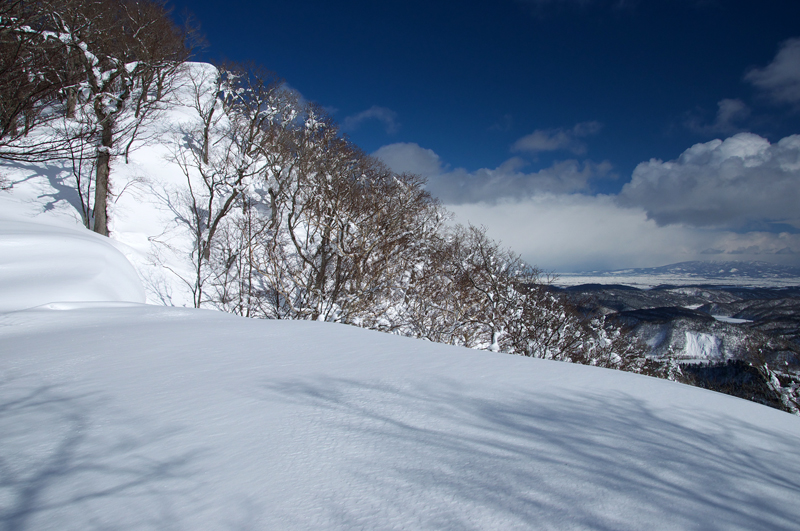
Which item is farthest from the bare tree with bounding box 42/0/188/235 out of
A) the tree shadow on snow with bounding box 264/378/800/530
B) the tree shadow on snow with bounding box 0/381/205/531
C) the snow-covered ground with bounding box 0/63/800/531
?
the tree shadow on snow with bounding box 264/378/800/530

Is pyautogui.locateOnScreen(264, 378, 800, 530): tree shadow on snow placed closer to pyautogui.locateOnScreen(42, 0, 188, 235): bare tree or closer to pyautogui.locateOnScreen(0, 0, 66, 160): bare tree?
pyautogui.locateOnScreen(0, 0, 66, 160): bare tree

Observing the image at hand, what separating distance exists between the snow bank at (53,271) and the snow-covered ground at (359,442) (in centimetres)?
196

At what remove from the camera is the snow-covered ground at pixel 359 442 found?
127 centimetres

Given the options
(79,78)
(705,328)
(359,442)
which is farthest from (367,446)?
(705,328)

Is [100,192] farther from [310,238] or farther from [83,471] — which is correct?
[83,471]

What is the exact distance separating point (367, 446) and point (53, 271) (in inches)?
261

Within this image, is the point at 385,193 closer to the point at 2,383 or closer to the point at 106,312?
the point at 106,312

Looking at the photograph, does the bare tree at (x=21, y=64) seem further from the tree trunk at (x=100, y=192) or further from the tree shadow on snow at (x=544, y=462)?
the tree shadow on snow at (x=544, y=462)

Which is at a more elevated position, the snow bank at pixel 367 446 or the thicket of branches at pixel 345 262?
the thicket of branches at pixel 345 262

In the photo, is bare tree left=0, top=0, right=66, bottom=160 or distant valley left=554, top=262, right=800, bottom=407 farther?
distant valley left=554, top=262, right=800, bottom=407

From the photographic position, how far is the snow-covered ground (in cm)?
127

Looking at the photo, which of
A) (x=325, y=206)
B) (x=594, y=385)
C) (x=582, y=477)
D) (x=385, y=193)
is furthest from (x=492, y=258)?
(x=582, y=477)

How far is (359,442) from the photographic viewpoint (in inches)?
67.4

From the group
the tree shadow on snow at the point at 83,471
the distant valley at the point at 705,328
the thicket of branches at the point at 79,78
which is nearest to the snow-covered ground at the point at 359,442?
the tree shadow on snow at the point at 83,471
